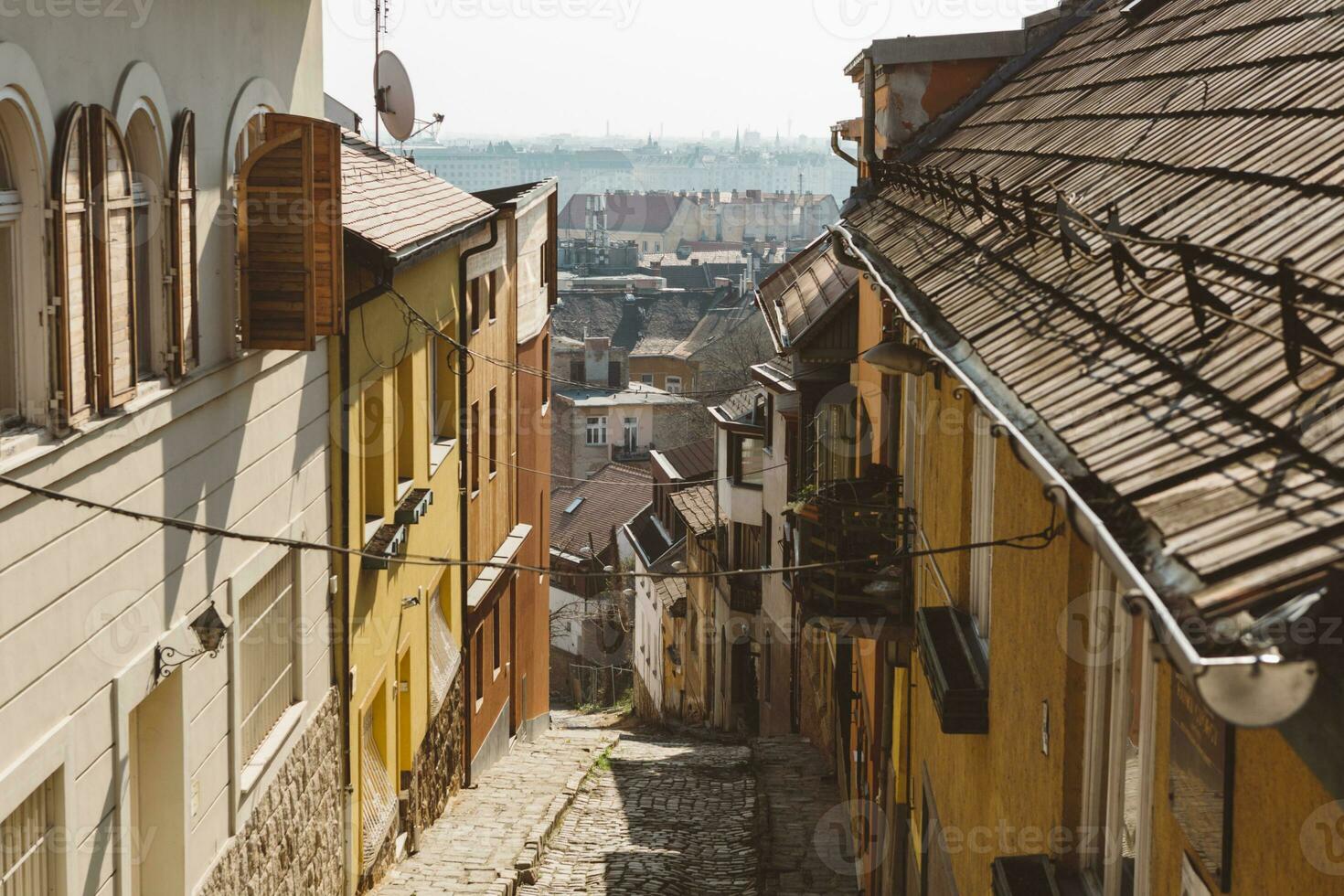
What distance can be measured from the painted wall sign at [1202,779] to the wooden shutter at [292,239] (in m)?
6.44

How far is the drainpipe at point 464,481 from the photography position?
17.3m

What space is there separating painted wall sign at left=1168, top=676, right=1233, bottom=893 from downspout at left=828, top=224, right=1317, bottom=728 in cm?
55

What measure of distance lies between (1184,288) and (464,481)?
567 inches

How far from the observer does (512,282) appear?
22.4m

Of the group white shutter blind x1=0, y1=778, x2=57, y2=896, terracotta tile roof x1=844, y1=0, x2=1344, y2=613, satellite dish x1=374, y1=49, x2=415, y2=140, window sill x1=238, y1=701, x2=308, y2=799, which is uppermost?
satellite dish x1=374, y1=49, x2=415, y2=140

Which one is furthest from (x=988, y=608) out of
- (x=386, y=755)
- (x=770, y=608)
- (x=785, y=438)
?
(x=770, y=608)

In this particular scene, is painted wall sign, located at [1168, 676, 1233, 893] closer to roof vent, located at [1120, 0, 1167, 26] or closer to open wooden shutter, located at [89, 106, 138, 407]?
open wooden shutter, located at [89, 106, 138, 407]

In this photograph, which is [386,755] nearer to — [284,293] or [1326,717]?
[284,293]

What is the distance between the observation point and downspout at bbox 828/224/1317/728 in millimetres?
2207

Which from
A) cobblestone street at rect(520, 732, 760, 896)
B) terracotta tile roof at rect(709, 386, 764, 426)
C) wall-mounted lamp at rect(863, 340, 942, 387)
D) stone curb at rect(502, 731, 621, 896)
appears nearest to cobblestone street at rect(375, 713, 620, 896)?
stone curb at rect(502, 731, 621, 896)

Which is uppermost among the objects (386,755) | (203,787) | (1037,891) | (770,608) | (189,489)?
(189,489)

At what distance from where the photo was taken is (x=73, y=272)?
619 cm

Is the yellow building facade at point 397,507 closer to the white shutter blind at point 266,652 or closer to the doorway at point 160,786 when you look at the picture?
the white shutter blind at point 266,652

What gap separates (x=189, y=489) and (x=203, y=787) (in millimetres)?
1740
